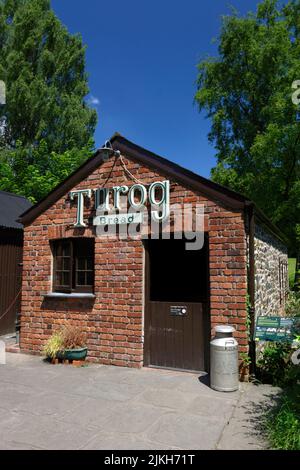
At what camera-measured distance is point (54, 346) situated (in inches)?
303

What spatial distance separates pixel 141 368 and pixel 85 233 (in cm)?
324

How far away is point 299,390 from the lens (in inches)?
189

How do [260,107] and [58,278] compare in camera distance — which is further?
[260,107]

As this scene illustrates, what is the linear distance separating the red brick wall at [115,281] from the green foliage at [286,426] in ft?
5.59

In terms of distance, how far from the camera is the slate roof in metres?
11.8

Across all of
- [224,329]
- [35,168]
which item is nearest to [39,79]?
[35,168]

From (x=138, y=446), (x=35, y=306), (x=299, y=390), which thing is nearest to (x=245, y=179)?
(x=35, y=306)

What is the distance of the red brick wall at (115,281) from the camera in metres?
6.70

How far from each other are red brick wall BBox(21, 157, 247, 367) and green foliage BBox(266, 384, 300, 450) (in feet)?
5.59

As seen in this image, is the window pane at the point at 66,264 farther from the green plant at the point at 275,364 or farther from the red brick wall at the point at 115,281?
the green plant at the point at 275,364

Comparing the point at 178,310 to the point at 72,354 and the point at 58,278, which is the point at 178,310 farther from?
the point at 58,278

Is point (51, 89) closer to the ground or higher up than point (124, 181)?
higher up

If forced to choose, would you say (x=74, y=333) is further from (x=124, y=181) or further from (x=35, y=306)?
(x=124, y=181)

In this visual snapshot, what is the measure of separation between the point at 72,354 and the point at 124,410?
278 cm
